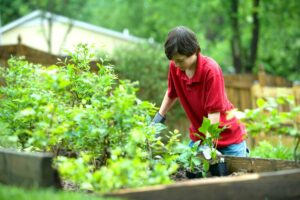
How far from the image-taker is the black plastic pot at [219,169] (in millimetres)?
4059

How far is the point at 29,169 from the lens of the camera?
2.97m

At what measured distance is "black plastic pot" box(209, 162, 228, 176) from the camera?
406 centimetres

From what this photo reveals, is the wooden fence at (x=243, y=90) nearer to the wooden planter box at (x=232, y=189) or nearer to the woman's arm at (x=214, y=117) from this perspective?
the woman's arm at (x=214, y=117)

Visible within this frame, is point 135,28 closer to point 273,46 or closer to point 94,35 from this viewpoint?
point 94,35

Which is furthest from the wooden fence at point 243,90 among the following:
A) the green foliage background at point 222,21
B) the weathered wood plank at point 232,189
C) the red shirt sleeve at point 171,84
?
the weathered wood plank at point 232,189

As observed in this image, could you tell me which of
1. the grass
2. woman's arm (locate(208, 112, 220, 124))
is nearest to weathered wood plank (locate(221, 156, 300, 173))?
woman's arm (locate(208, 112, 220, 124))

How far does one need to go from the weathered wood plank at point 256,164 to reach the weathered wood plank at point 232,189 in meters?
0.42

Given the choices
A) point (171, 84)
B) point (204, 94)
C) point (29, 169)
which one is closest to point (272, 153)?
point (171, 84)

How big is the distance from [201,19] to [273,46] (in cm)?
303

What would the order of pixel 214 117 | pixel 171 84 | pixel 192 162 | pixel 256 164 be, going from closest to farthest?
pixel 256 164 → pixel 192 162 → pixel 214 117 → pixel 171 84

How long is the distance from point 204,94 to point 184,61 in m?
0.33

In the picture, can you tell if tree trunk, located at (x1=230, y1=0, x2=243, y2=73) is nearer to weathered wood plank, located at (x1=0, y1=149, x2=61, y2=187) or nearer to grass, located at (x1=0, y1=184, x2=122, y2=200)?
weathered wood plank, located at (x1=0, y1=149, x2=61, y2=187)

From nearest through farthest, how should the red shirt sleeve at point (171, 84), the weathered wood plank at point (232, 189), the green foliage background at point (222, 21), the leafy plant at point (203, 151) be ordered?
the weathered wood plank at point (232, 189)
the leafy plant at point (203, 151)
the red shirt sleeve at point (171, 84)
the green foliage background at point (222, 21)

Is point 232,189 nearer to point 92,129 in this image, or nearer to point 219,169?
point 92,129
